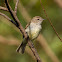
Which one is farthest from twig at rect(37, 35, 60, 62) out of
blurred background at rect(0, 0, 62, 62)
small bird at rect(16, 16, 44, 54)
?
small bird at rect(16, 16, 44, 54)

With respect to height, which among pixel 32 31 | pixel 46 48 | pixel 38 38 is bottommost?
pixel 46 48

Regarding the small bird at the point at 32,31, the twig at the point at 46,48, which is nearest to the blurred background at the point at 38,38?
the twig at the point at 46,48

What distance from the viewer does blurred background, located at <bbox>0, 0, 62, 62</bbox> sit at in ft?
14.8

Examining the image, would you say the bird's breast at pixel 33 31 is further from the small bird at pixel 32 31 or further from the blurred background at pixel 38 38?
the blurred background at pixel 38 38

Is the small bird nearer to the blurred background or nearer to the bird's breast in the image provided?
the bird's breast

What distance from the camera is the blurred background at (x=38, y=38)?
14.8ft

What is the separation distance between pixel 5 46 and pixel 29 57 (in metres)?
0.57

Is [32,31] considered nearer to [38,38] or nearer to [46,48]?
[38,38]

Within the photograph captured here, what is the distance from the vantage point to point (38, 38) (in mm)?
4484

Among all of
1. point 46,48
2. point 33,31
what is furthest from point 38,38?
point 33,31

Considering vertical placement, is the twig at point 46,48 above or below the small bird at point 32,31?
below

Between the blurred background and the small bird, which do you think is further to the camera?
the blurred background

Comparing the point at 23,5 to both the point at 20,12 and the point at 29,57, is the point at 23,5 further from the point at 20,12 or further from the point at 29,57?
the point at 29,57

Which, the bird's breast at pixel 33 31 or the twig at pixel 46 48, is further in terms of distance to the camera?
the twig at pixel 46 48
